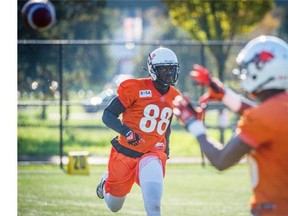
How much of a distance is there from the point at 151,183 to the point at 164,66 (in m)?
0.97

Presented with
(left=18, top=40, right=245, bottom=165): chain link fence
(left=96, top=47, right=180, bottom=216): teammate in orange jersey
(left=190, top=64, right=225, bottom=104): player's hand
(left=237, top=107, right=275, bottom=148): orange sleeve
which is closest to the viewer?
(left=237, top=107, right=275, bottom=148): orange sleeve

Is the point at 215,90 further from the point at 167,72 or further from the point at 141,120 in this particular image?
the point at 141,120

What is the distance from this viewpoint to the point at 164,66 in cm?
675

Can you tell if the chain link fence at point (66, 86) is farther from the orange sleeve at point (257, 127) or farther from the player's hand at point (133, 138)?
the orange sleeve at point (257, 127)

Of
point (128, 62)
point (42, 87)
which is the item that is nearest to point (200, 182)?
point (42, 87)

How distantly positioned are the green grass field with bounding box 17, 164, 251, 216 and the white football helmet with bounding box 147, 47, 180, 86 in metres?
2.05

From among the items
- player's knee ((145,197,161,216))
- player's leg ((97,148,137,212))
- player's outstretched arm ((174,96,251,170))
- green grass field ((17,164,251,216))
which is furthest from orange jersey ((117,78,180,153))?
player's outstretched arm ((174,96,251,170))

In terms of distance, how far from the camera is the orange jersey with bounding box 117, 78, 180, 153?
6820 mm

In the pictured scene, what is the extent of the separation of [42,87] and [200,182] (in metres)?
4.53

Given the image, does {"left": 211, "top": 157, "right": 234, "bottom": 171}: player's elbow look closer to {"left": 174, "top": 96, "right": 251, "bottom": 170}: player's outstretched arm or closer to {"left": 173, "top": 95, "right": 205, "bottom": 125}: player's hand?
{"left": 174, "top": 96, "right": 251, "bottom": 170}: player's outstretched arm

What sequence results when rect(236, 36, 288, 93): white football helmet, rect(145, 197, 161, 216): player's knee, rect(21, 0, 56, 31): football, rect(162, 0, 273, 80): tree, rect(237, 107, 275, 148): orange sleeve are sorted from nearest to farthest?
rect(237, 107, 275, 148): orange sleeve < rect(236, 36, 288, 93): white football helmet < rect(145, 197, 161, 216): player's knee < rect(21, 0, 56, 31): football < rect(162, 0, 273, 80): tree

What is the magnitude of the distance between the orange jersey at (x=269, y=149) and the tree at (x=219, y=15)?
1344 centimetres

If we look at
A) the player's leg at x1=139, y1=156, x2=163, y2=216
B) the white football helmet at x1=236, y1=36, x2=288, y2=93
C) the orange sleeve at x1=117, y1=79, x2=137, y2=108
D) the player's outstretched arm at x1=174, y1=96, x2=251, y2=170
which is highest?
the white football helmet at x1=236, y1=36, x2=288, y2=93
